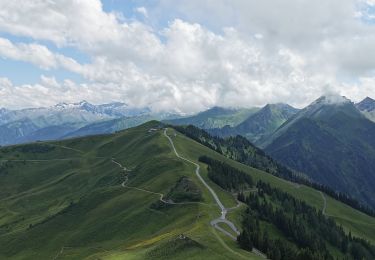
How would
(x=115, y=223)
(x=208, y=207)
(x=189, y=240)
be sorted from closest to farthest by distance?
(x=189, y=240) → (x=208, y=207) → (x=115, y=223)

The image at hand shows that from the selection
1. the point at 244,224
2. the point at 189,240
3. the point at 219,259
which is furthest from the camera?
the point at 244,224

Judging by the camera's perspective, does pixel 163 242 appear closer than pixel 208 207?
Yes

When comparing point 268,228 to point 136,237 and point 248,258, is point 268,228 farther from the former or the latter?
point 248,258

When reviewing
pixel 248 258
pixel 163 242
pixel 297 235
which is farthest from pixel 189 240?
pixel 297 235

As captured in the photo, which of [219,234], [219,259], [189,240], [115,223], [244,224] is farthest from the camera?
[115,223]

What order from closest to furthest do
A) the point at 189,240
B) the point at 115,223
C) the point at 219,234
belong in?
the point at 189,240
the point at 219,234
the point at 115,223

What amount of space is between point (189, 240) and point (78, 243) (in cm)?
8732

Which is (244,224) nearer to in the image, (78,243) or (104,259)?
(104,259)

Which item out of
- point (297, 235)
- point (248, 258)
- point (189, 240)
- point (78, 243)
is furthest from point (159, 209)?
point (248, 258)

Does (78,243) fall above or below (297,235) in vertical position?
below

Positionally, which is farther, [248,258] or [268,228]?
[268,228]

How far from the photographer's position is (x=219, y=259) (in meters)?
114

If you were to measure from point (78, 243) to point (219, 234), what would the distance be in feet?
263

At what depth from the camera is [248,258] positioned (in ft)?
381
